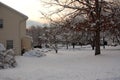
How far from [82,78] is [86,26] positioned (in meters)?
11.8

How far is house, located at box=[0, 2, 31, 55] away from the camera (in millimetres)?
33375

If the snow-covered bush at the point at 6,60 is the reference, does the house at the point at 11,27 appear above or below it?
above

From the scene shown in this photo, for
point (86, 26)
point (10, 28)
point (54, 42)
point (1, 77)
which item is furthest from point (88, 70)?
point (54, 42)

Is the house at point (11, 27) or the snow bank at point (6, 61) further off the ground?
the house at point (11, 27)

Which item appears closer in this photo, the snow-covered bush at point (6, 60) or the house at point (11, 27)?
the snow-covered bush at point (6, 60)

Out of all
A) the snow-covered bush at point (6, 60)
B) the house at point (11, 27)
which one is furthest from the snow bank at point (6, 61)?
the house at point (11, 27)

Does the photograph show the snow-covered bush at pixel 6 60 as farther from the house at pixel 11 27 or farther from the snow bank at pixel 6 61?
the house at pixel 11 27

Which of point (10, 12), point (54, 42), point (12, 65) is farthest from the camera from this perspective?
point (54, 42)

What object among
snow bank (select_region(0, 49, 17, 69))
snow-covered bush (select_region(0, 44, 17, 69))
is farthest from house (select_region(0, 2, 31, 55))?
snow bank (select_region(0, 49, 17, 69))

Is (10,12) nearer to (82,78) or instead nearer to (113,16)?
(113,16)

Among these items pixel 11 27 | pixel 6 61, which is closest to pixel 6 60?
pixel 6 61

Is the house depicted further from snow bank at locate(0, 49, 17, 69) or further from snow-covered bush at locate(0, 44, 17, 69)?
snow bank at locate(0, 49, 17, 69)

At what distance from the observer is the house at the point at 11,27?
109ft

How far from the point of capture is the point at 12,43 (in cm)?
3416
